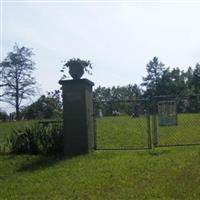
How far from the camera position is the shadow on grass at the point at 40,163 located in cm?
1124

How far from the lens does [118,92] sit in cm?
12194

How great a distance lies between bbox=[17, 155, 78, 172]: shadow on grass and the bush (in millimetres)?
697

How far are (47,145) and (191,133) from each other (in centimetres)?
577

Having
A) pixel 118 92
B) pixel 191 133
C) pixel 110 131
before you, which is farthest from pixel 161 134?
pixel 118 92

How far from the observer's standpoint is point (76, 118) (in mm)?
13406

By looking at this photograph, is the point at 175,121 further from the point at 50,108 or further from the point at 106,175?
the point at 50,108

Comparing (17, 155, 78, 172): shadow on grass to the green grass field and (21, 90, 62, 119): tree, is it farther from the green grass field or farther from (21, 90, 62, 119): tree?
(21, 90, 62, 119): tree

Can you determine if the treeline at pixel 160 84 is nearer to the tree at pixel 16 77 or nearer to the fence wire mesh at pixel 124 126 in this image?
the tree at pixel 16 77

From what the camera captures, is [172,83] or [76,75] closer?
[76,75]

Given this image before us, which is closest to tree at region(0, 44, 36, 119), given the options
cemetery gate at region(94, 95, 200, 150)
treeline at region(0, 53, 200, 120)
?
treeline at region(0, 53, 200, 120)

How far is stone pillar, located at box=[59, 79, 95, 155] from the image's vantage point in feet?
43.5

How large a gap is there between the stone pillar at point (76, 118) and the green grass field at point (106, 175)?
0.49m

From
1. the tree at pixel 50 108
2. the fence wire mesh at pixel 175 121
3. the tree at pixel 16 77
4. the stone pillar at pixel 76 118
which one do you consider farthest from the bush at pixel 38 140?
the tree at pixel 16 77

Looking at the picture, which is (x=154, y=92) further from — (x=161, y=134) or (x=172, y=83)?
(x=161, y=134)
